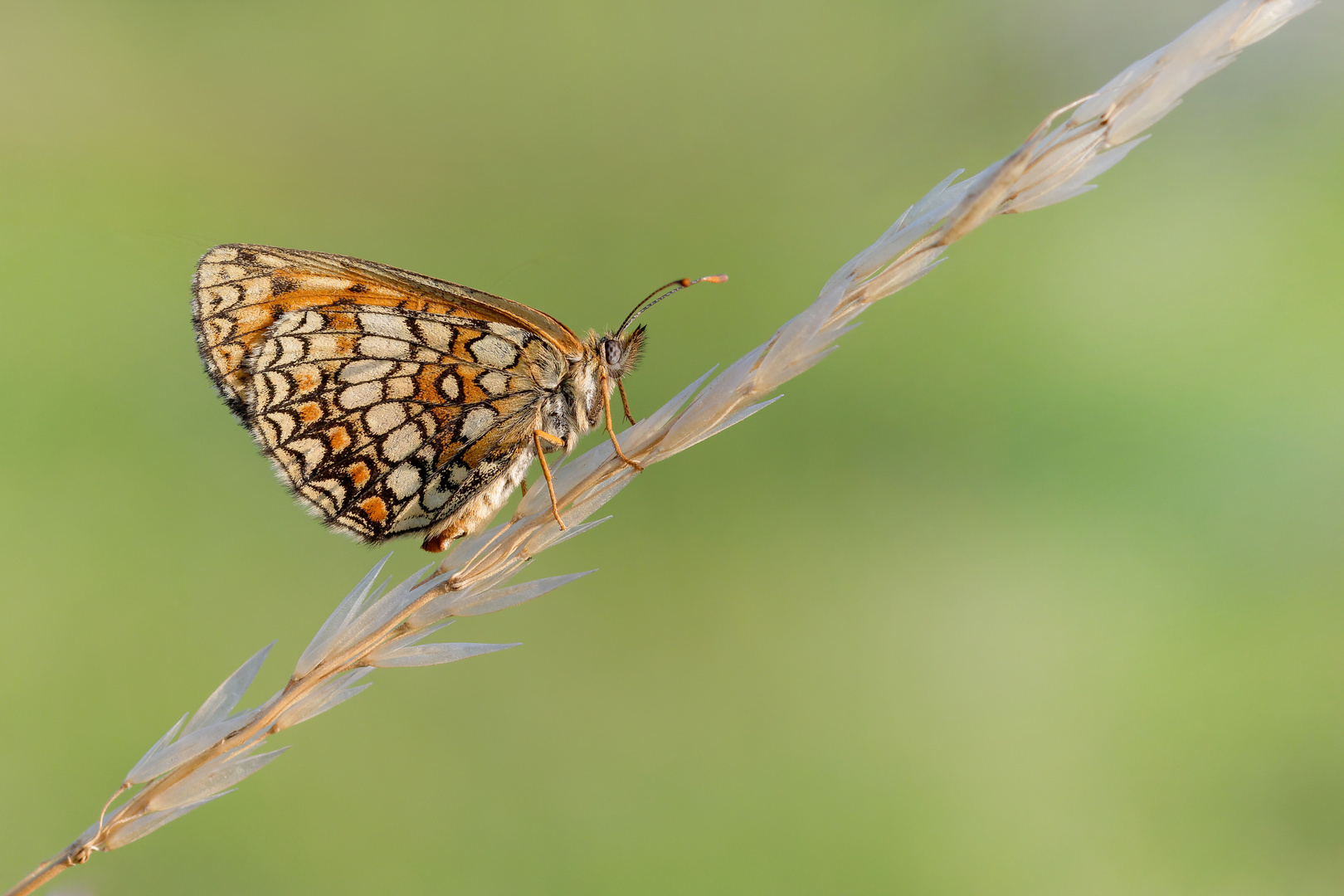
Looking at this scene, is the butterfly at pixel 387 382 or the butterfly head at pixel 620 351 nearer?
the butterfly at pixel 387 382

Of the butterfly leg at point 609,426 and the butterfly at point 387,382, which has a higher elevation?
the butterfly at point 387,382

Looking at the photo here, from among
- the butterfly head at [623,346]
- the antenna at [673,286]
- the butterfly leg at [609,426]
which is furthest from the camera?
the butterfly head at [623,346]

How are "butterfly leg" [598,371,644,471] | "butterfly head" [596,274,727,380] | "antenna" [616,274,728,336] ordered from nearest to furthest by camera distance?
"butterfly leg" [598,371,644,471], "antenna" [616,274,728,336], "butterfly head" [596,274,727,380]

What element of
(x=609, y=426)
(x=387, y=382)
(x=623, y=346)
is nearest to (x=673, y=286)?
(x=623, y=346)

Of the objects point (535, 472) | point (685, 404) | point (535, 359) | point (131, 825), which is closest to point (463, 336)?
point (535, 359)

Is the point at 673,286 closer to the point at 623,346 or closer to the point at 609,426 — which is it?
the point at 623,346

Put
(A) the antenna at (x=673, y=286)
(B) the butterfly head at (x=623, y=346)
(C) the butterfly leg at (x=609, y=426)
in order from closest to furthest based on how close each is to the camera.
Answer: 1. (C) the butterfly leg at (x=609, y=426)
2. (A) the antenna at (x=673, y=286)
3. (B) the butterfly head at (x=623, y=346)

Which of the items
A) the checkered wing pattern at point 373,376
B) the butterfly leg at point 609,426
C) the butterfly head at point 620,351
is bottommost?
the butterfly leg at point 609,426
